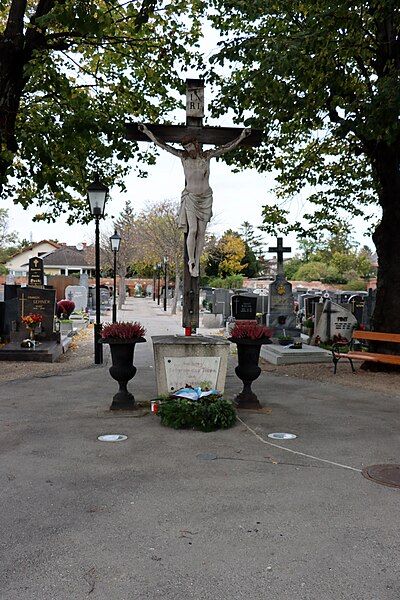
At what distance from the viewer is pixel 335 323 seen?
1720cm

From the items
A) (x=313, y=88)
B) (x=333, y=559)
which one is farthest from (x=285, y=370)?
(x=333, y=559)

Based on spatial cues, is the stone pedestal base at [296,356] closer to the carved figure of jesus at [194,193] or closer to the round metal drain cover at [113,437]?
the carved figure of jesus at [194,193]

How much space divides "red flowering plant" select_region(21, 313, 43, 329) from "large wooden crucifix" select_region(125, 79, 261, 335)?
747 centimetres

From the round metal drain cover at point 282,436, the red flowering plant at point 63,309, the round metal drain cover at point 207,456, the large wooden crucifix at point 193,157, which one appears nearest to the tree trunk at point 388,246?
the large wooden crucifix at point 193,157

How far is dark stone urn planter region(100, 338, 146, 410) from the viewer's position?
7.39 meters

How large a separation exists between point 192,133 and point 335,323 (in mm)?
10974

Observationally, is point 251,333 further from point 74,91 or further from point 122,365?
point 74,91

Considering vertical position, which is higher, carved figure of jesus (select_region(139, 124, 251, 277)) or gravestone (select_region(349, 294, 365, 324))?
carved figure of jesus (select_region(139, 124, 251, 277))

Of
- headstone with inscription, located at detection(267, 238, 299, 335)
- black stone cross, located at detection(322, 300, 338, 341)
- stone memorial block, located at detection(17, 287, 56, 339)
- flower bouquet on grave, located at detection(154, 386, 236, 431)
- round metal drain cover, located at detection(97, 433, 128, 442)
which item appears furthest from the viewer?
headstone with inscription, located at detection(267, 238, 299, 335)

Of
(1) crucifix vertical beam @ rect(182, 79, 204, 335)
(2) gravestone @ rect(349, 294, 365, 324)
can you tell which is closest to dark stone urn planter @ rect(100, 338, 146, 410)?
(1) crucifix vertical beam @ rect(182, 79, 204, 335)

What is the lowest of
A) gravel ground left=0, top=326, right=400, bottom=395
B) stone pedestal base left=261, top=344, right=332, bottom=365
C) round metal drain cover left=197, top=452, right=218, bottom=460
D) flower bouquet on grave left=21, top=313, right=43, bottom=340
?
round metal drain cover left=197, top=452, right=218, bottom=460

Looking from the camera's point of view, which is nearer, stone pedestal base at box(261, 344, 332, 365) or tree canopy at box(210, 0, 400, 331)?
tree canopy at box(210, 0, 400, 331)

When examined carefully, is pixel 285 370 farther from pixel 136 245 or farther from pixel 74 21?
pixel 136 245

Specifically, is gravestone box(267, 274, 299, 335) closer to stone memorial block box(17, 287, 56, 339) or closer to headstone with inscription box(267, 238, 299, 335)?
headstone with inscription box(267, 238, 299, 335)
